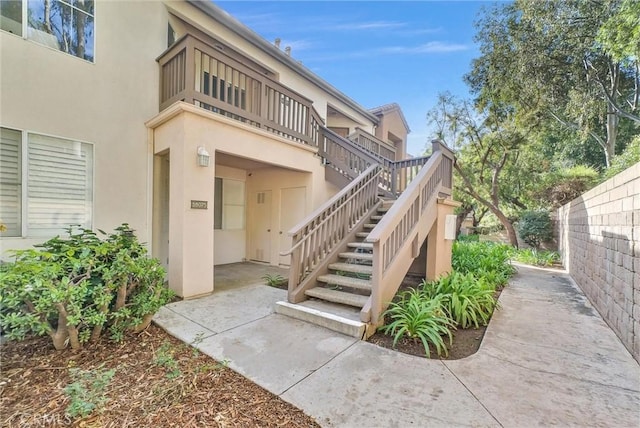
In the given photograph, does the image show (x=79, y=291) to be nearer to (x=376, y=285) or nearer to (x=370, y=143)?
(x=376, y=285)

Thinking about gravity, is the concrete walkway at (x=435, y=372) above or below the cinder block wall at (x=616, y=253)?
below

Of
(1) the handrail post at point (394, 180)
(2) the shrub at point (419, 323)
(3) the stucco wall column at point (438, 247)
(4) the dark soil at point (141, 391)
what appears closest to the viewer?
(4) the dark soil at point (141, 391)

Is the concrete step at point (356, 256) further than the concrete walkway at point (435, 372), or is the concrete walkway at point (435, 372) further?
the concrete step at point (356, 256)

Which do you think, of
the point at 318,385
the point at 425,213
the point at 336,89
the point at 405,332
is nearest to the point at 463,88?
the point at 336,89

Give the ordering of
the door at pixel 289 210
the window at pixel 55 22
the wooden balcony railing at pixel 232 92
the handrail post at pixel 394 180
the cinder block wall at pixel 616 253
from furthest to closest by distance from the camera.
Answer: the door at pixel 289 210, the handrail post at pixel 394 180, the wooden balcony railing at pixel 232 92, the window at pixel 55 22, the cinder block wall at pixel 616 253

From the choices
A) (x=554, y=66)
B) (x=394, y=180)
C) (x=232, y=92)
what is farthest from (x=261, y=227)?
(x=554, y=66)

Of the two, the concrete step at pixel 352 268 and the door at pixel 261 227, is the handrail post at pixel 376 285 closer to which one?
the concrete step at pixel 352 268

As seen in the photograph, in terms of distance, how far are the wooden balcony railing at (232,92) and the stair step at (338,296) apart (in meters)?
3.95

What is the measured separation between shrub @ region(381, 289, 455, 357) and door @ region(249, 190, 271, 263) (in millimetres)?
5256

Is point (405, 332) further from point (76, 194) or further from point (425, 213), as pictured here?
point (76, 194)

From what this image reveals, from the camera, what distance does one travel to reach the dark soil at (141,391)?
215 centimetres

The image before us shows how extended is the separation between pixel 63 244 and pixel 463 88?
46.3 feet

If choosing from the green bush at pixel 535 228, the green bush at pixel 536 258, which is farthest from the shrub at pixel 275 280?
the green bush at pixel 535 228

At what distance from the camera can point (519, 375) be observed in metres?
2.86
